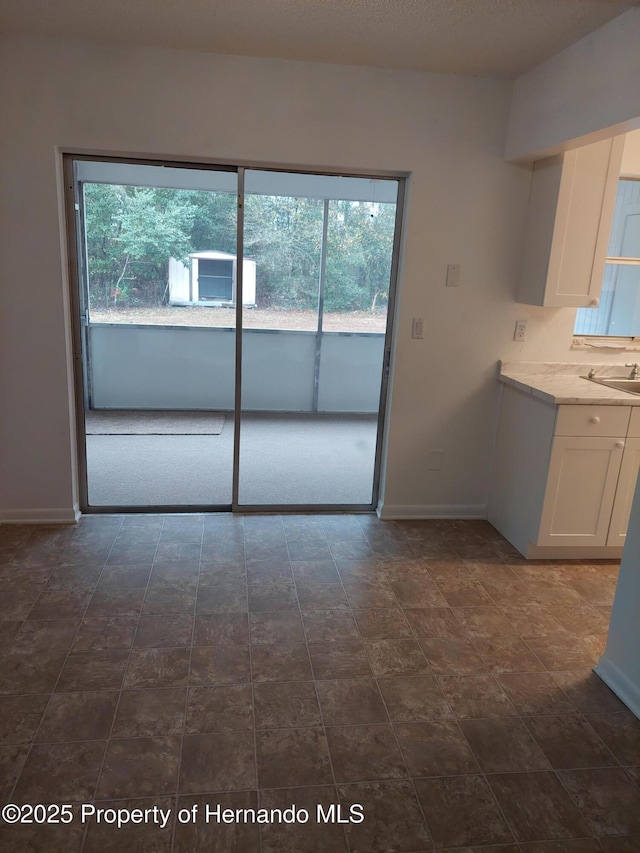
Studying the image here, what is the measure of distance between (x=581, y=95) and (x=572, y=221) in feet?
2.26

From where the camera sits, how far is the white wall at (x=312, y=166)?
3.07 meters

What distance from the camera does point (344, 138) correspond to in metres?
3.28

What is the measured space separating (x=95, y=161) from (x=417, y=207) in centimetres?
175

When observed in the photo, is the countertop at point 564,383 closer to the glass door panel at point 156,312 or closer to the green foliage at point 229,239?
the green foliage at point 229,239

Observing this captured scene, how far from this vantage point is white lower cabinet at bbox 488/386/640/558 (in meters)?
3.14

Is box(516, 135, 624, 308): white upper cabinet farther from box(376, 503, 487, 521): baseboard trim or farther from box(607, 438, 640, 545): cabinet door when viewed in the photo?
box(376, 503, 487, 521): baseboard trim

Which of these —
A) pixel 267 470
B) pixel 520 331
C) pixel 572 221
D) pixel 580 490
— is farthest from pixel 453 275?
pixel 267 470

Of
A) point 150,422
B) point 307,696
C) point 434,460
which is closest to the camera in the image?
point 307,696

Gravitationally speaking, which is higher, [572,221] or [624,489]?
[572,221]

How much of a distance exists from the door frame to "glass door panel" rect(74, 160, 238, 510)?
0.03m

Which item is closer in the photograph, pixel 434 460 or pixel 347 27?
pixel 347 27

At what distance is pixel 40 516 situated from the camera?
3580 mm

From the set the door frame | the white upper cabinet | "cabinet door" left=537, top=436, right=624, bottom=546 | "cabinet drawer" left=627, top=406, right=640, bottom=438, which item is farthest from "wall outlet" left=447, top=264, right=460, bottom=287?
"cabinet drawer" left=627, top=406, right=640, bottom=438

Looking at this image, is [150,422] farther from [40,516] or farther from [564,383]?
[564,383]
